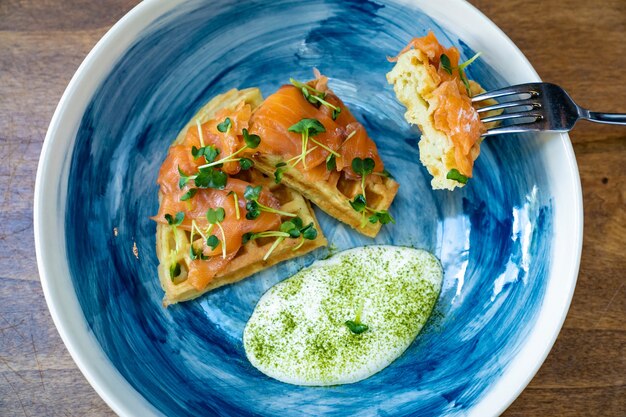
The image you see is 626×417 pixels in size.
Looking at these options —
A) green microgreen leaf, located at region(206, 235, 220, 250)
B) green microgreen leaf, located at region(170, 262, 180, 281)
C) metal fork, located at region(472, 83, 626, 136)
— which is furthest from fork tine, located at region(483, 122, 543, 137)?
green microgreen leaf, located at region(170, 262, 180, 281)

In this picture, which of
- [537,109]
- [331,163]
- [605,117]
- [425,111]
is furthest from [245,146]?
[605,117]

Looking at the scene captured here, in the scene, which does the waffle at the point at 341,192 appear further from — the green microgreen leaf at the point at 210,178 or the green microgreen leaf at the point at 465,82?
the green microgreen leaf at the point at 465,82

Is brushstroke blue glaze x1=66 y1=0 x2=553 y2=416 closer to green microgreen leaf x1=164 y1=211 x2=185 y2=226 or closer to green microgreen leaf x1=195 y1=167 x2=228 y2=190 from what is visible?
green microgreen leaf x1=164 y1=211 x2=185 y2=226

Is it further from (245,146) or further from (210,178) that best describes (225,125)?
(210,178)

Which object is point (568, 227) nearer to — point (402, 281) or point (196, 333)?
point (402, 281)

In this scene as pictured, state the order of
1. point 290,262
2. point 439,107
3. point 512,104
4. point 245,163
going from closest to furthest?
1. point 439,107
2. point 512,104
3. point 245,163
4. point 290,262

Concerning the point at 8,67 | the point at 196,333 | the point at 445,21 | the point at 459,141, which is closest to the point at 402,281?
the point at 459,141
